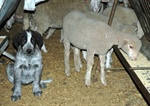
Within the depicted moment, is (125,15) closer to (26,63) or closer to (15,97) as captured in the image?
(26,63)

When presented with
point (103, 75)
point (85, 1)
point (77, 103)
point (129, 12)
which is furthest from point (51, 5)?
point (77, 103)

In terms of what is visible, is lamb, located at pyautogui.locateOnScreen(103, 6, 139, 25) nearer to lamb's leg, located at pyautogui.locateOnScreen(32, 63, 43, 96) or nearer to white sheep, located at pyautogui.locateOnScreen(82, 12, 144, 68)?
white sheep, located at pyautogui.locateOnScreen(82, 12, 144, 68)

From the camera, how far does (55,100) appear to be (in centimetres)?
340

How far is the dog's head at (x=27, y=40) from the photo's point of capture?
3123 mm

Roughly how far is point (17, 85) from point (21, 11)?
77.3 inches

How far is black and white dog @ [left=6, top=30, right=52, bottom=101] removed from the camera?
10.3 feet

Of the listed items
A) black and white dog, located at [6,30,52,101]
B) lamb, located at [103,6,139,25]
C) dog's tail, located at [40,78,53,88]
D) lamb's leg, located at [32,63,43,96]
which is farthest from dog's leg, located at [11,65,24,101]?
lamb, located at [103,6,139,25]

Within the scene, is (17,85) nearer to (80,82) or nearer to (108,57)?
(80,82)

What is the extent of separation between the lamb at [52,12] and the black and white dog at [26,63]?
1.11 meters

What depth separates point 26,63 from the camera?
131 inches

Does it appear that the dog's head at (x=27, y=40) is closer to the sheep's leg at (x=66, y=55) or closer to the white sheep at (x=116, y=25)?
the sheep's leg at (x=66, y=55)

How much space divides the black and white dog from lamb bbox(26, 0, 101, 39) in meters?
1.11

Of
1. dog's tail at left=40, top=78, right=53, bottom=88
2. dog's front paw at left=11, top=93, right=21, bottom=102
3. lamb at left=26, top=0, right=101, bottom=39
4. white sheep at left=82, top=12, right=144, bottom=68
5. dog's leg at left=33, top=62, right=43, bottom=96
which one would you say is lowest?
dog's tail at left=40, top=78, right=53, bottom=88

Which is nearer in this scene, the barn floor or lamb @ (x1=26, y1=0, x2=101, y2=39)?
the barn floor
